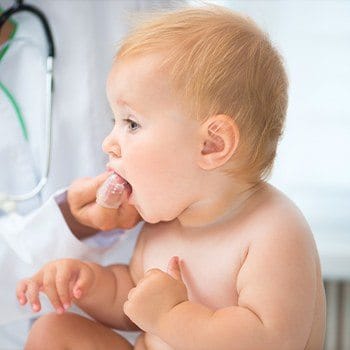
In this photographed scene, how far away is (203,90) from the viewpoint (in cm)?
79

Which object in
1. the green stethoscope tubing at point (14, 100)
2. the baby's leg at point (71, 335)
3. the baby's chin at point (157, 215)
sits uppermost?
the green stethoscope tubing at point (14, 100)

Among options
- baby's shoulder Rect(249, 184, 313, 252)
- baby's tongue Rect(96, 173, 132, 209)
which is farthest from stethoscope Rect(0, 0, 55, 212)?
baby's shoulder Rect(249, 184, 313, 252)

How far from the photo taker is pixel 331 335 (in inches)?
55.9

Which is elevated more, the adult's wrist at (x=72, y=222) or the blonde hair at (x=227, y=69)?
the blonde hair at (x=227, y=69)

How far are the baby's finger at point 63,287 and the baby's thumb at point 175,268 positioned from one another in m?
0.13

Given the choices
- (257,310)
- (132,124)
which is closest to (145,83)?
(132,124)

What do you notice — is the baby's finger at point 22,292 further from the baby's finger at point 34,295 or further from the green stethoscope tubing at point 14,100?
the green stethoscope tubing at point 14,100

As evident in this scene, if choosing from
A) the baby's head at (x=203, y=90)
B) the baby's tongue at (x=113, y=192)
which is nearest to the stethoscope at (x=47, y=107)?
the baby's tongue at (x=113, y=192)

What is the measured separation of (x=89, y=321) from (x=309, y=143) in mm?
592

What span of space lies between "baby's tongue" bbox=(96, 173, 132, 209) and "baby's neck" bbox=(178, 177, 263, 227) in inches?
3.1

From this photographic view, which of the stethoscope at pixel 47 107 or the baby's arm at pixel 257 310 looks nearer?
the baby's arm at pixel 257 310

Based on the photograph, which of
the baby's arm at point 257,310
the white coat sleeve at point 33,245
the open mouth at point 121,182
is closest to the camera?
the baby's arm at point 257,310

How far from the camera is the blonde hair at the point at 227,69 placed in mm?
794

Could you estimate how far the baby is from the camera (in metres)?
0.78
